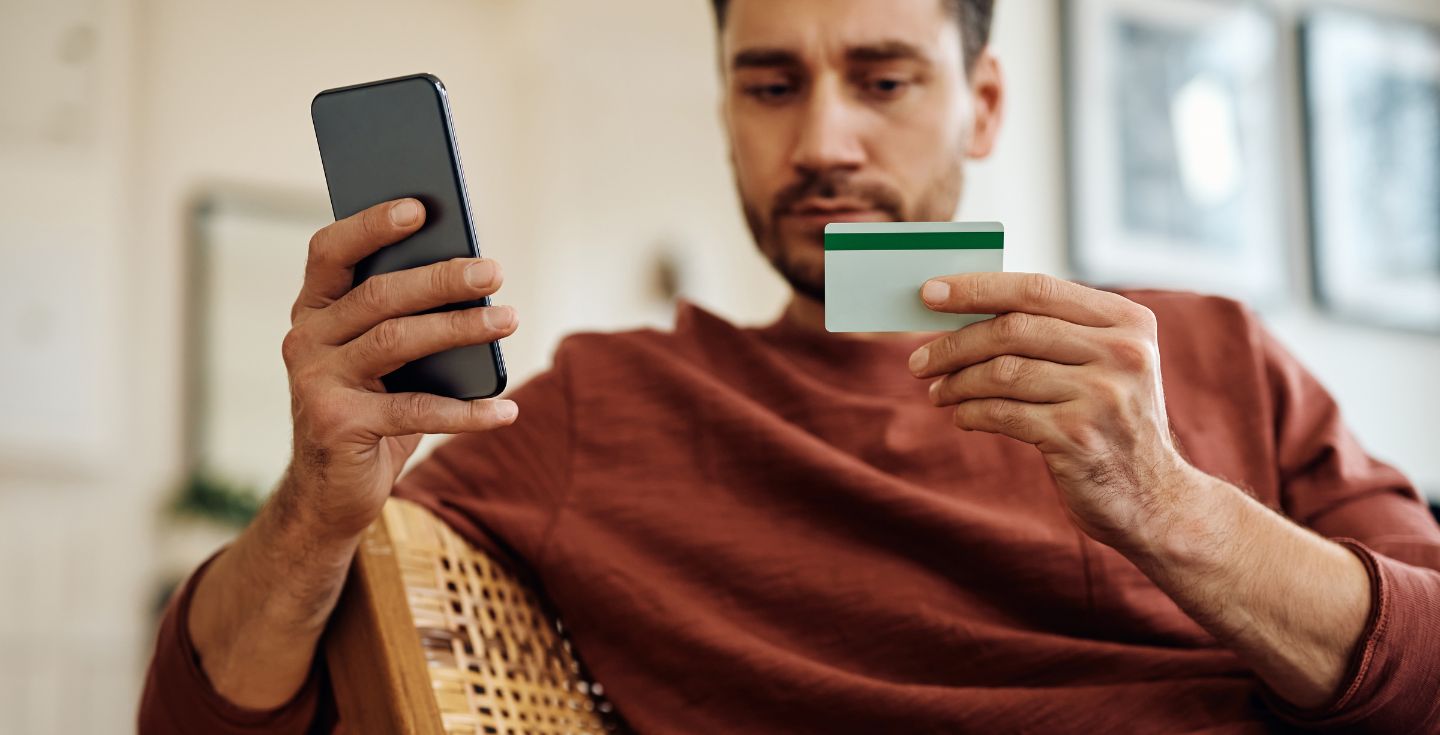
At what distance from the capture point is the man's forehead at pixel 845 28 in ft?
4.07

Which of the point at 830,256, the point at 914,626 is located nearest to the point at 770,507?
the point at 914,626

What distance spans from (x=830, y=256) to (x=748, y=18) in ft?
1.87

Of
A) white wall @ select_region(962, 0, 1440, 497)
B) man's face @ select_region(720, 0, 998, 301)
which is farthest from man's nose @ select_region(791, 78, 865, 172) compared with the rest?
white wall @ select_region(962, 0, 1440, 497)

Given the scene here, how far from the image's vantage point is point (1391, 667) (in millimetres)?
886

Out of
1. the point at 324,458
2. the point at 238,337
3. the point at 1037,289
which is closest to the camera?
the point at 1037,289

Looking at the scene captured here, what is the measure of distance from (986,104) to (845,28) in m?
0.27

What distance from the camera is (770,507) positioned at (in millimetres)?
1135

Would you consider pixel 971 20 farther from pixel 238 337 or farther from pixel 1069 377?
pixel 238 337

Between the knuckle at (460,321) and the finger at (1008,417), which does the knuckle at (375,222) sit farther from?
the finger at (1008,417)

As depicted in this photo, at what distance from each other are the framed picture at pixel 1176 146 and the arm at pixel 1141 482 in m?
1.73

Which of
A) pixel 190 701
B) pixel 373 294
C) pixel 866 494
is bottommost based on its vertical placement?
pixel 190 701

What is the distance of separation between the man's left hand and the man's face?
437 mm

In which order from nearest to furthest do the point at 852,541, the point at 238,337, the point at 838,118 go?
the point at 852,541
the point at 838,118
the point at 238,337

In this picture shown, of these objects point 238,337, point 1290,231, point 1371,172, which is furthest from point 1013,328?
point 238,337
